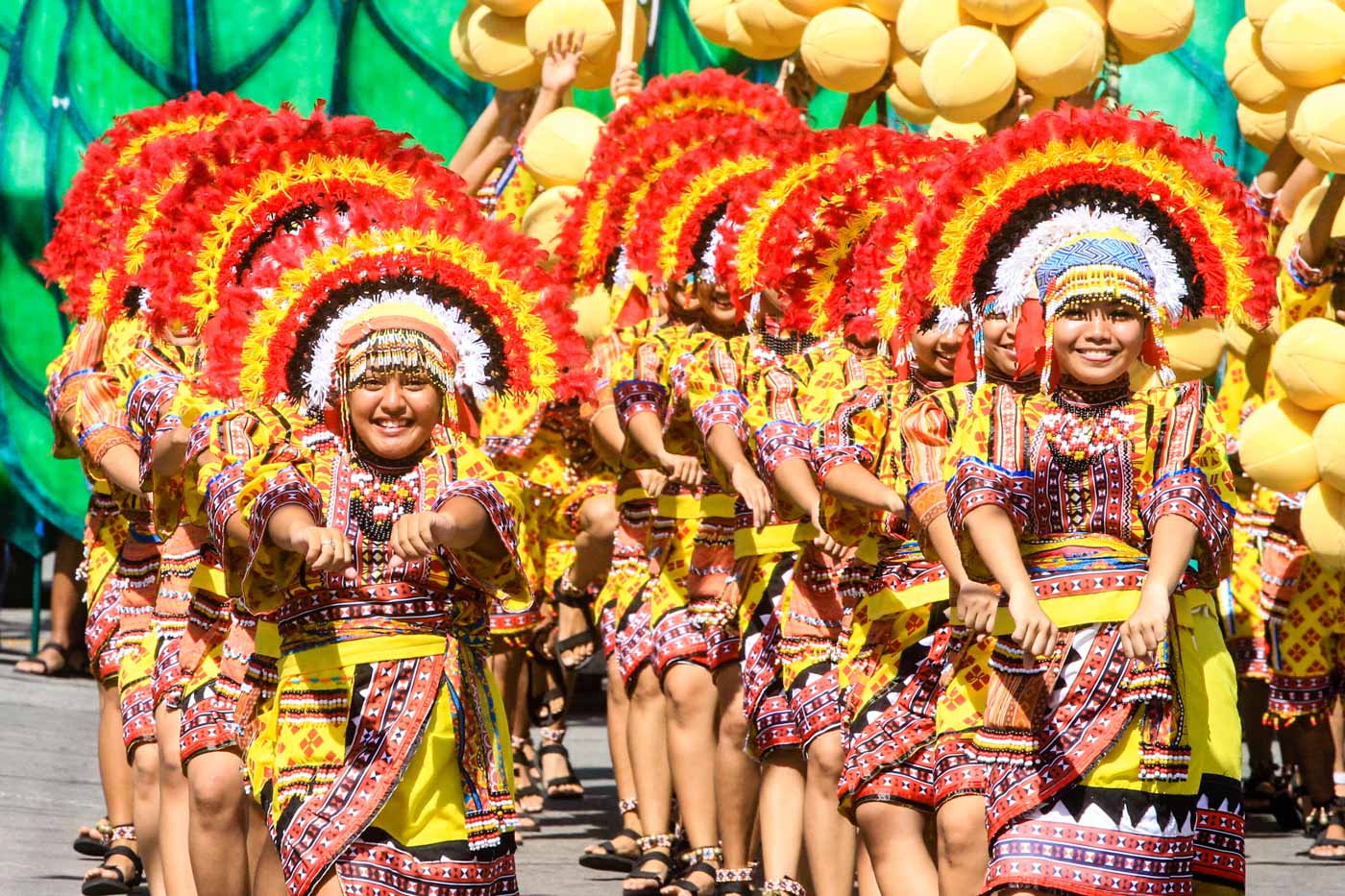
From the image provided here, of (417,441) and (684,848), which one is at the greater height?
(417,441)

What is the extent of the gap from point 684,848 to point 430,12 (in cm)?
673

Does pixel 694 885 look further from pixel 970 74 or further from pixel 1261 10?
pixel 1261 10

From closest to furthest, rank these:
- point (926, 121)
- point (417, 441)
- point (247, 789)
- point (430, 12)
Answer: point (417, 441) → point (247, 789) → point (926, 121) → point (430, 12)

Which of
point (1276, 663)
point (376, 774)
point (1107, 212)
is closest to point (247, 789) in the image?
point (376, 774)

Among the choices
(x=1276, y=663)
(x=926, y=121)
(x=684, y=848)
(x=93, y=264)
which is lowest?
(x=684, y=848)

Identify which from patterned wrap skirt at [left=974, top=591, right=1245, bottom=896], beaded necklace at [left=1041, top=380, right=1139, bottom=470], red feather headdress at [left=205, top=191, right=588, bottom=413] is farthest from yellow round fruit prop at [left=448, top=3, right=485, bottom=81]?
patterned wrap skirt at [left=974, top=591, right=1245, bottom=896]

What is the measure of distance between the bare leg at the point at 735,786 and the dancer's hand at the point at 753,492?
0.83m

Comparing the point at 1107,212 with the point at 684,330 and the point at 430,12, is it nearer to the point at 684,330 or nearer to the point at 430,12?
the point at 684,330

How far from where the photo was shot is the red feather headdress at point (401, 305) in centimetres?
575

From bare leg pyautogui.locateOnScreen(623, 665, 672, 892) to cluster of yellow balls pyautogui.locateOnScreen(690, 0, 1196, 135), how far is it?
2.43 m

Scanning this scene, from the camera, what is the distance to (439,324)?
574 cm

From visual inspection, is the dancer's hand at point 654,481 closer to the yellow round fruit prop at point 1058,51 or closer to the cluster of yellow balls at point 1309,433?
the yellow round fruit prop at point 1058,51

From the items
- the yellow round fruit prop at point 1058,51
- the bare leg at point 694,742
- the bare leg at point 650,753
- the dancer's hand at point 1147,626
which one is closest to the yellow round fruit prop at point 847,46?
the yellow round fruit prop at point 1058,51

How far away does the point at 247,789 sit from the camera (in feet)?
21.1
